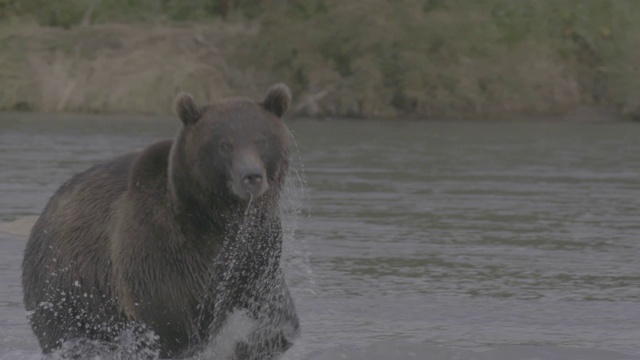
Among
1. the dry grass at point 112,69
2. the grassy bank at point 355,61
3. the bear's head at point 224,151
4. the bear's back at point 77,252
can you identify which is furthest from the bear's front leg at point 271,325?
the grassy bank at point 355,61

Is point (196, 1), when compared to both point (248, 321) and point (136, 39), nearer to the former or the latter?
point (136, 39)

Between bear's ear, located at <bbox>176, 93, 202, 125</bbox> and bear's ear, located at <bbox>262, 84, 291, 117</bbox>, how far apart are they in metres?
0.32

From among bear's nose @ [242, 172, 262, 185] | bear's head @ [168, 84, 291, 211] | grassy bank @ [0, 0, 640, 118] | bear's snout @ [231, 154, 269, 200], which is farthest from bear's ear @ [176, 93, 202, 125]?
grassy bank @ [0, 0, 640, 118]

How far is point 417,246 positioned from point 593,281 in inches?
84.6

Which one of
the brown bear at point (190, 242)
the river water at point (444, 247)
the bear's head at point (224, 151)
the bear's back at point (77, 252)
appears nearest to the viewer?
the bear's head at point (224, 151)

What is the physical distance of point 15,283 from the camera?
9992 millimetres

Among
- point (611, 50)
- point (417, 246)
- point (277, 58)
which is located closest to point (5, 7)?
point (277, 58)

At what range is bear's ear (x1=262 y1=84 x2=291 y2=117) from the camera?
6.62m

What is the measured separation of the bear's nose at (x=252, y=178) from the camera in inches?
241

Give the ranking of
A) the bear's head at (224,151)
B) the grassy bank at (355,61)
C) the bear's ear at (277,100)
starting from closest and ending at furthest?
the bear's head at (224,151)
the bear's ear at (277,100)
the grassy bank at (355,61)

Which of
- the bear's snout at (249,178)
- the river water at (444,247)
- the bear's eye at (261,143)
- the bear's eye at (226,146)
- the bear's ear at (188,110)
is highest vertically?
the bear's ear at (188,110)

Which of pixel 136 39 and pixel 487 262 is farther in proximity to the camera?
pixel 136 39

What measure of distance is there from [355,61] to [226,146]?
1294 inches

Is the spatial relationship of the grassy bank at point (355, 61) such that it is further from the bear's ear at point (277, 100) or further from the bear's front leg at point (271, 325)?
the bear's ear at point (277, 100)
